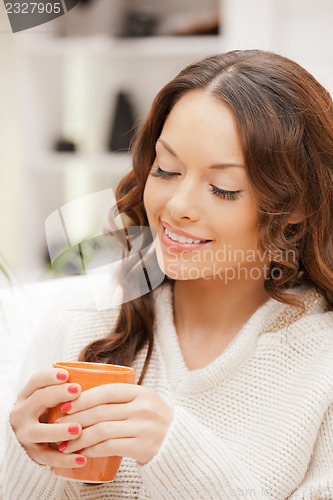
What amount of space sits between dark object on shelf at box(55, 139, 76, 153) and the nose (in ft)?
5.82

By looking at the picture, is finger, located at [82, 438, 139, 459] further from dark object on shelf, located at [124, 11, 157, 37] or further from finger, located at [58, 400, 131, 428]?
dark object on shelf, located at [124, 11, 157, 37]

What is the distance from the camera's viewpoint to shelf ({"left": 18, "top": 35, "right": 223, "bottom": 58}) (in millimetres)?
2170

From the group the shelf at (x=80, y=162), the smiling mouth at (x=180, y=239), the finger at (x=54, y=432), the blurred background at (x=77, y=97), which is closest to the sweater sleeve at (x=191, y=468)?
the finger at (x=54, y=432)

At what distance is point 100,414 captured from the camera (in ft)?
2.05

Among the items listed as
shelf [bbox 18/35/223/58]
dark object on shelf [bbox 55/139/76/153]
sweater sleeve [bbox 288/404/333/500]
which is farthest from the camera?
dark object on shelf [bbox 55/139/76/153]

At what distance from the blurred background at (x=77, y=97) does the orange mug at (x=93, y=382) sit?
5.11ft

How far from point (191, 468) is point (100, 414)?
0.14 m

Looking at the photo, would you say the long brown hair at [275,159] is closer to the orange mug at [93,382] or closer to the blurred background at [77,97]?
the orange mug at [93,382]

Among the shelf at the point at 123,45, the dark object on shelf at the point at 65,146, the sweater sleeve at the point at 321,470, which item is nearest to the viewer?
the sweater sleeve at the point at 321,470

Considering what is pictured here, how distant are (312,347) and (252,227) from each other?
0.18m

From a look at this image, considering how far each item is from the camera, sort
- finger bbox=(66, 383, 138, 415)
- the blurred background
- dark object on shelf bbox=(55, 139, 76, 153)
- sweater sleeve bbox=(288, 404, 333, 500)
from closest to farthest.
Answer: finger bbox=(66, 383, 138, 415) → sweater sleeve bbox=(288, 404, 333, 500) → the blurred background → dark object on shelf bbox=(55, 139, 76, 153)

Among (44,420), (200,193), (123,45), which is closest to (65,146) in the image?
(123,45)

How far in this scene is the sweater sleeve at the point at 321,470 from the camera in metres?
0.75

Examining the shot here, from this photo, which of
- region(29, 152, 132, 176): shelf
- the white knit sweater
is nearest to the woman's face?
the white knit sweater
